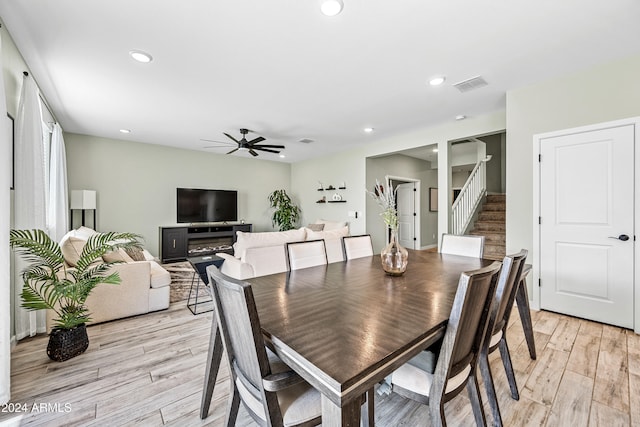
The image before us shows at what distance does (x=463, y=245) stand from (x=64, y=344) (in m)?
3.54

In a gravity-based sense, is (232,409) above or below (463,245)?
below

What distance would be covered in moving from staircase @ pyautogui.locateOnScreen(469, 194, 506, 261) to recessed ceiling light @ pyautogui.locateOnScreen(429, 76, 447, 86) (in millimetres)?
2526

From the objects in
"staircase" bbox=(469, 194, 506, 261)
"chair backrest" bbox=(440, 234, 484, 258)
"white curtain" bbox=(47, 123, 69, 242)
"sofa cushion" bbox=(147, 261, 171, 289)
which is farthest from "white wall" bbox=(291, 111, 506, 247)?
"white curtain" bbox=(47, 123, 69, 242)

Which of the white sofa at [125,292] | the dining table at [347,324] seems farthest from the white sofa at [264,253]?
the white sofa at [125,292]

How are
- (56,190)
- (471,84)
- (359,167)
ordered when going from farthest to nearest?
1. (359,167)
2. (56,190)
3. (471,84)

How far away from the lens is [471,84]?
2996 mm

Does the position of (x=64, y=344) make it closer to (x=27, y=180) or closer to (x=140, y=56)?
(x=27, y=180)

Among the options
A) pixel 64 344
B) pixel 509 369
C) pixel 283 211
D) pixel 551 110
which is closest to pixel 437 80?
pixel 551 110

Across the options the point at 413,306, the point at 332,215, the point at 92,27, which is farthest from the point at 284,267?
the point at 332,215

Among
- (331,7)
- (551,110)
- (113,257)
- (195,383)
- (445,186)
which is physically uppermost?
(331,7)

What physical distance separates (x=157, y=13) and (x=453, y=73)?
2.64 m

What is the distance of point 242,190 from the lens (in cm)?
707

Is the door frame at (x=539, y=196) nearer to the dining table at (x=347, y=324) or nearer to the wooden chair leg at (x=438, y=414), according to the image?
the dining table at (x=347, y=324)

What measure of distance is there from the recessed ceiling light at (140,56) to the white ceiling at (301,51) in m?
0.06
